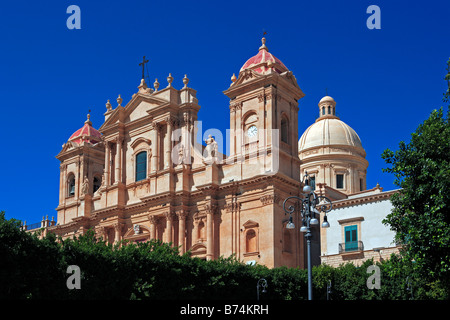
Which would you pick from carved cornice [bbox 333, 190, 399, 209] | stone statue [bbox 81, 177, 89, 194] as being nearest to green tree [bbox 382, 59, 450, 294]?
carved cornice [bbox 333, 190, 399, 209]

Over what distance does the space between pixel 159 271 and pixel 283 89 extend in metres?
18.8

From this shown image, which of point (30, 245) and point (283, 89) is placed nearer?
point (30, 245)

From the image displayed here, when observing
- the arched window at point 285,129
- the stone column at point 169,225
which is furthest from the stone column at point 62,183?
the arched window at point 285,129

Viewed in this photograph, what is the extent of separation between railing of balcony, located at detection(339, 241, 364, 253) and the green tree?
1382 cm

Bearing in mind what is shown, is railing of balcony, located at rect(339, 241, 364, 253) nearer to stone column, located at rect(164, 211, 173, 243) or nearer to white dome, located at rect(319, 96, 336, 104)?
stone column, located at rect(164, 211, 173, 243)

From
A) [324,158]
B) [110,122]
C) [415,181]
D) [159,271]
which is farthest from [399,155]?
[324,158]

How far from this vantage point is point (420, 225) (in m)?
25.3

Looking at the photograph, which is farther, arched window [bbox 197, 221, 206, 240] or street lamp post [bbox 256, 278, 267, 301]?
arched window [bbox 197, 221, 206, 240]

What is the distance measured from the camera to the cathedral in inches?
1684

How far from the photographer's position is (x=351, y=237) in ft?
137

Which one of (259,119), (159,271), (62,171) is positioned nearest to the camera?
(159,271)

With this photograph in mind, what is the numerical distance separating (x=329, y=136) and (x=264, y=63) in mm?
20009
